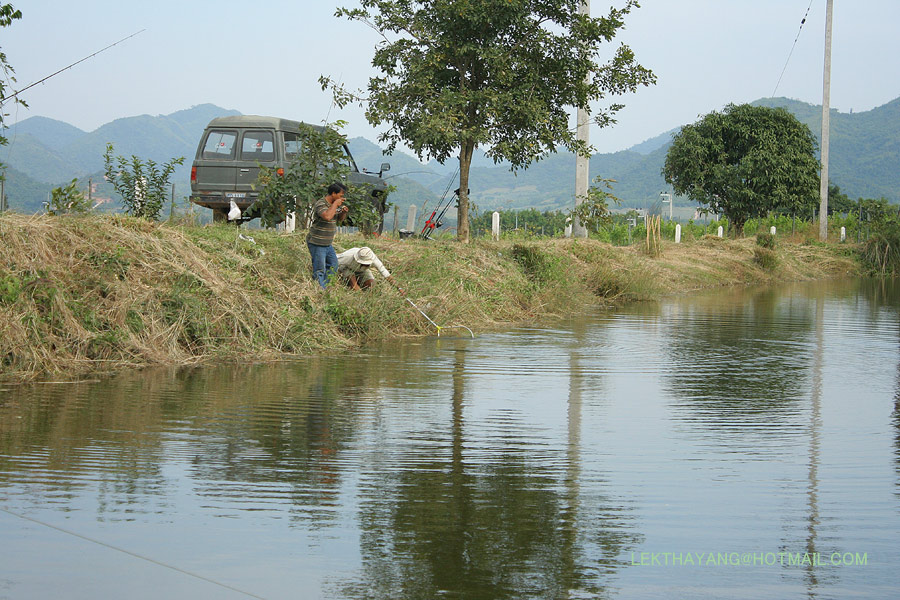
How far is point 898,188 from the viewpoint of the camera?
594 feet

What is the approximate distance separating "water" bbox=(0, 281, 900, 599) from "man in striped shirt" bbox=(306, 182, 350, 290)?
8.58 ft

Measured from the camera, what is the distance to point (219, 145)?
19.2m

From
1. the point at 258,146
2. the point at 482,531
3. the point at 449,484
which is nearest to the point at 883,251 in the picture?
the point at 258,146

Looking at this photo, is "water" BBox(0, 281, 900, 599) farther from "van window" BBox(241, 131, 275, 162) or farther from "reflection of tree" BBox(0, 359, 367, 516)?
"van window" BBox(241, 131, 275, 162)

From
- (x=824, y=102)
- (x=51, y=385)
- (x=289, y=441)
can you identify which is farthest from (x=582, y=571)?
(x=824, y=102)

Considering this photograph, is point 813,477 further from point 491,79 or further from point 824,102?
point 824,102

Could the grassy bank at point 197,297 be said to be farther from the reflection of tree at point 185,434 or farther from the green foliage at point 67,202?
the reflection of tree at point 185,434

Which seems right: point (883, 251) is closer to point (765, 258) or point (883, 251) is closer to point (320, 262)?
point (765, 258)

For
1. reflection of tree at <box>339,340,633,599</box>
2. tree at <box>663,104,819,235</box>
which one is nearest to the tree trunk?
reflection of tree at <box>339,340,633,599</box>

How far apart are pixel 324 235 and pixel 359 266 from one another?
0.90m

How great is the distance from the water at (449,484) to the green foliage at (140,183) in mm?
5952

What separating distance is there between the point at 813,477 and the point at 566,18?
14950 millimetres

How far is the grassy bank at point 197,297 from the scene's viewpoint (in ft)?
31.6

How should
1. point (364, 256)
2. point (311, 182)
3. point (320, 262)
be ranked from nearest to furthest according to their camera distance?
point (320, 262) < point (364, 256) < point (311, 182)
